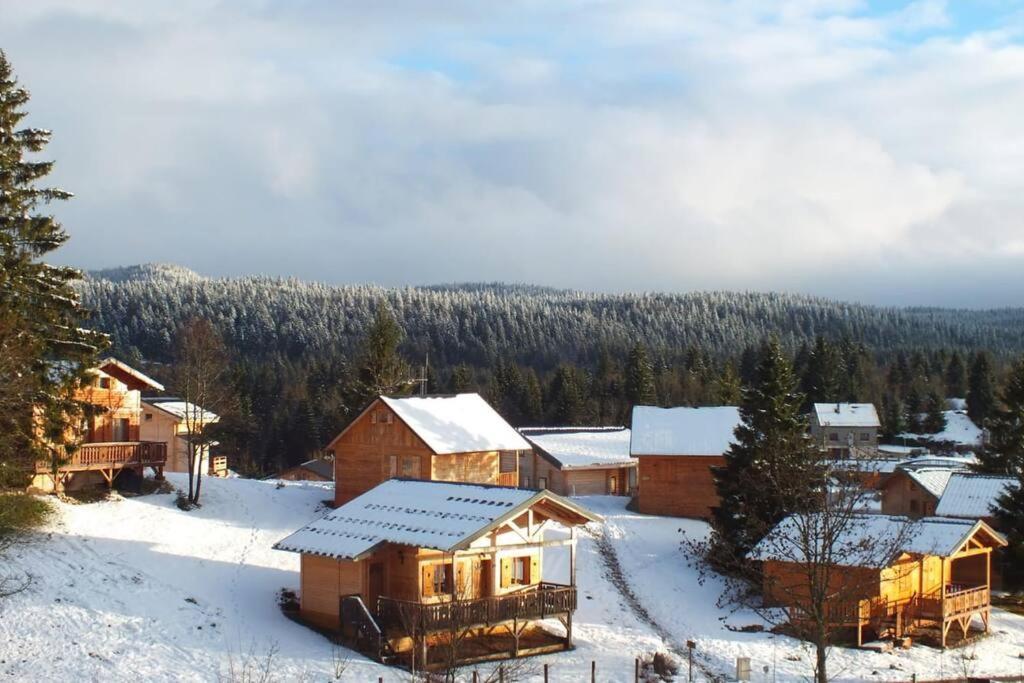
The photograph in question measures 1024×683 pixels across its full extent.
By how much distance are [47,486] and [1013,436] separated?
143ft

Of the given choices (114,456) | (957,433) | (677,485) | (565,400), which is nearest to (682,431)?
(677,485)

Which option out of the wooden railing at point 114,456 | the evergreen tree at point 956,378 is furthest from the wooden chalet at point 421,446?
the evergreen tree at point 956,378

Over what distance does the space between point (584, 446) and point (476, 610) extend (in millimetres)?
34597

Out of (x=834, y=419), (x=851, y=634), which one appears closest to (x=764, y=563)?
(x=851, y=634)

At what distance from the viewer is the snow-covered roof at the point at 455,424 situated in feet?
160

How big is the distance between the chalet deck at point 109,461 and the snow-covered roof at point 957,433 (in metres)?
85.5

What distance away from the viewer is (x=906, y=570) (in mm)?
38719

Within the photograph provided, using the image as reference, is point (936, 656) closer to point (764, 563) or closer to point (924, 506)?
point (764, 563)

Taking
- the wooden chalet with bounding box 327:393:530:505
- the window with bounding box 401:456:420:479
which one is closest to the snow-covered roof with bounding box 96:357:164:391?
the wooden chalet with bounding box 327:393:530:505

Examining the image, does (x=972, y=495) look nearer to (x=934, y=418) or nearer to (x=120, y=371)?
(x=120, y=371)

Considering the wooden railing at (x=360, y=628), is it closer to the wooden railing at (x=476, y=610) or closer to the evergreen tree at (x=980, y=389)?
the wooden railing at (x=476, y=610)

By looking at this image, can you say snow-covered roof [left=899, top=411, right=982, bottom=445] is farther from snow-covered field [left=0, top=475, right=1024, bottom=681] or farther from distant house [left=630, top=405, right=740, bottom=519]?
snow-covered field [left=0, top=475, right=1024, bottom=681]

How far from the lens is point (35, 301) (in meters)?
38.3

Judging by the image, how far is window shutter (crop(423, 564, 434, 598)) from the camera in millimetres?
Result: 34031
